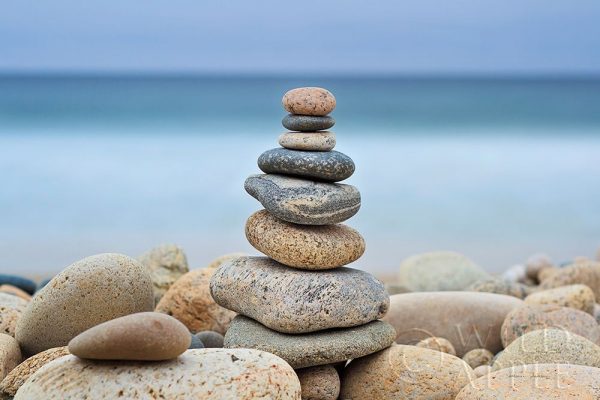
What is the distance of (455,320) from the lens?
6195mm

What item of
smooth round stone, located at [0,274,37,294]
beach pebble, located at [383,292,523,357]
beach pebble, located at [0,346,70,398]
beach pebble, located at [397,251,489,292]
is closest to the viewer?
beach pebble, located at [0,346,70,398]

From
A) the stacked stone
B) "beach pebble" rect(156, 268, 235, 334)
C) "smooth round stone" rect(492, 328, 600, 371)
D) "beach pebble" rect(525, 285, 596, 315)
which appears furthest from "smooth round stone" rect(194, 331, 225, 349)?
"beach pebble" rect(525, 285, 596, 315)

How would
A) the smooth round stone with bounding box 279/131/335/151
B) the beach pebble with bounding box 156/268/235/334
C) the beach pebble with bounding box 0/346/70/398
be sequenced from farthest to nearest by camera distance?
the beach pebble with bounding box 156/268/235/334 < the smooth round stone with bounding box 279/131/335/151 < the beach pebble with bounding box 0/346/70/398

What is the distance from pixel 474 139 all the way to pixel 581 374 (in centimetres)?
1947

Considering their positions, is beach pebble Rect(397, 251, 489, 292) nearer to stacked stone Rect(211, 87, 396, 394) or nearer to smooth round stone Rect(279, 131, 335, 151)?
stacked stone Rect(211, 87, 396, 394)

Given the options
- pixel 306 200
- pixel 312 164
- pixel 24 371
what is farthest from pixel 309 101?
pixel 24 371

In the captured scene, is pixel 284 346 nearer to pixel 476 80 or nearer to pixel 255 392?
pixel 255 392

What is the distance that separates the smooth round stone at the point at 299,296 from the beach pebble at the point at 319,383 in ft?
0.83

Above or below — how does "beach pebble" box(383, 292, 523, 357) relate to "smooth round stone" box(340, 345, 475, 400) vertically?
below

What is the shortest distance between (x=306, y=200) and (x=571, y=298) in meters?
2.70

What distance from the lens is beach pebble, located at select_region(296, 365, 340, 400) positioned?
4.68 m

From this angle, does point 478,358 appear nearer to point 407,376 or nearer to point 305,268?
point 407,376

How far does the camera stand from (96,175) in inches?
647

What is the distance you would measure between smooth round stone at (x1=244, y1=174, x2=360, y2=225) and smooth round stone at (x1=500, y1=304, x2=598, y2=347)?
162 cm
